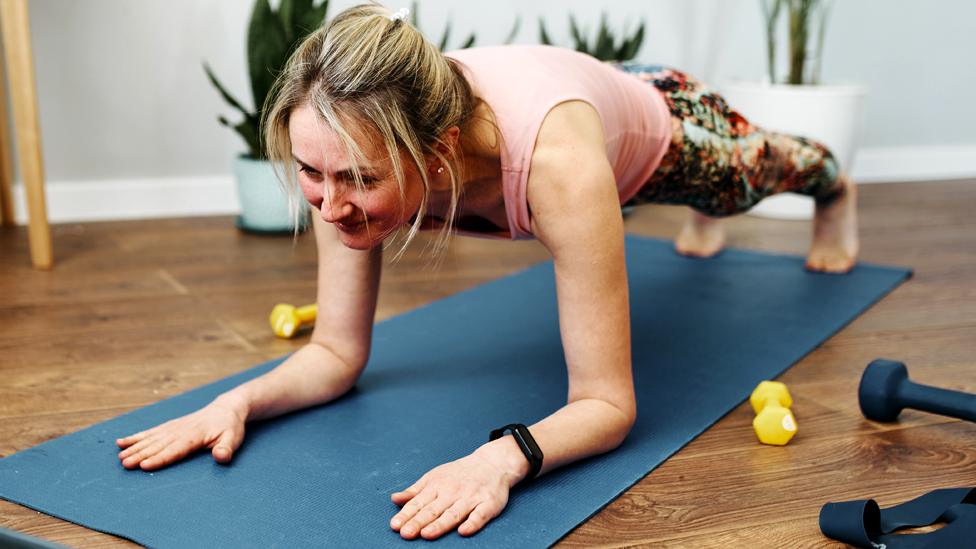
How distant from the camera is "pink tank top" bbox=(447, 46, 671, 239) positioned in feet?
3.92

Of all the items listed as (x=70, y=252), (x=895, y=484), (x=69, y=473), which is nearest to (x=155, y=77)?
(x=70, y=252)

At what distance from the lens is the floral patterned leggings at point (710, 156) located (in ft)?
5.26

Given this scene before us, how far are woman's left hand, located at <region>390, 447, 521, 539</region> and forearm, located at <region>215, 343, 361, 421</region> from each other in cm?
31

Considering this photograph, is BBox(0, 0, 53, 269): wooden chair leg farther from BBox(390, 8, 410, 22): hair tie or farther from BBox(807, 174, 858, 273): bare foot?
BBox(807, 174, 858, 273): bare foot

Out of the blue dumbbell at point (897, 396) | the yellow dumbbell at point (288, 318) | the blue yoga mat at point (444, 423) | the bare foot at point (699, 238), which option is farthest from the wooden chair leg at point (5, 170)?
the blue dumbbell at point (897, 396)

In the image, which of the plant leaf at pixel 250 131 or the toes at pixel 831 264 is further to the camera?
the plant leaf at pixel 250 131

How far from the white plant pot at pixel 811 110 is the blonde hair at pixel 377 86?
1.87 metres

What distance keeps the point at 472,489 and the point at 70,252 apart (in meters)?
1.62

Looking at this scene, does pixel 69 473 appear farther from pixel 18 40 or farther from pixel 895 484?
pixel 18 40

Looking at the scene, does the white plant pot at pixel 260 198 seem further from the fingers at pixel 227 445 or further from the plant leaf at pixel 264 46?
the fingers at pixel 227 445

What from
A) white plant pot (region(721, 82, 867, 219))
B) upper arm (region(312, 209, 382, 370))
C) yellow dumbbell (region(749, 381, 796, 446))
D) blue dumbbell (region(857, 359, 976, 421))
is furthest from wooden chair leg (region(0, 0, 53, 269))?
white plant pot (region(721, 82, 867, 219))

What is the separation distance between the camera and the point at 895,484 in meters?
1.22

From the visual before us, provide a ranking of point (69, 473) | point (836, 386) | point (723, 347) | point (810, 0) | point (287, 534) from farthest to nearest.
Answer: point (810, 0)
point (723, 347)
point (836, 386)
point (69, 473)
point (287, 534)

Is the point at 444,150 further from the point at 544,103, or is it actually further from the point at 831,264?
the point at 831,264
